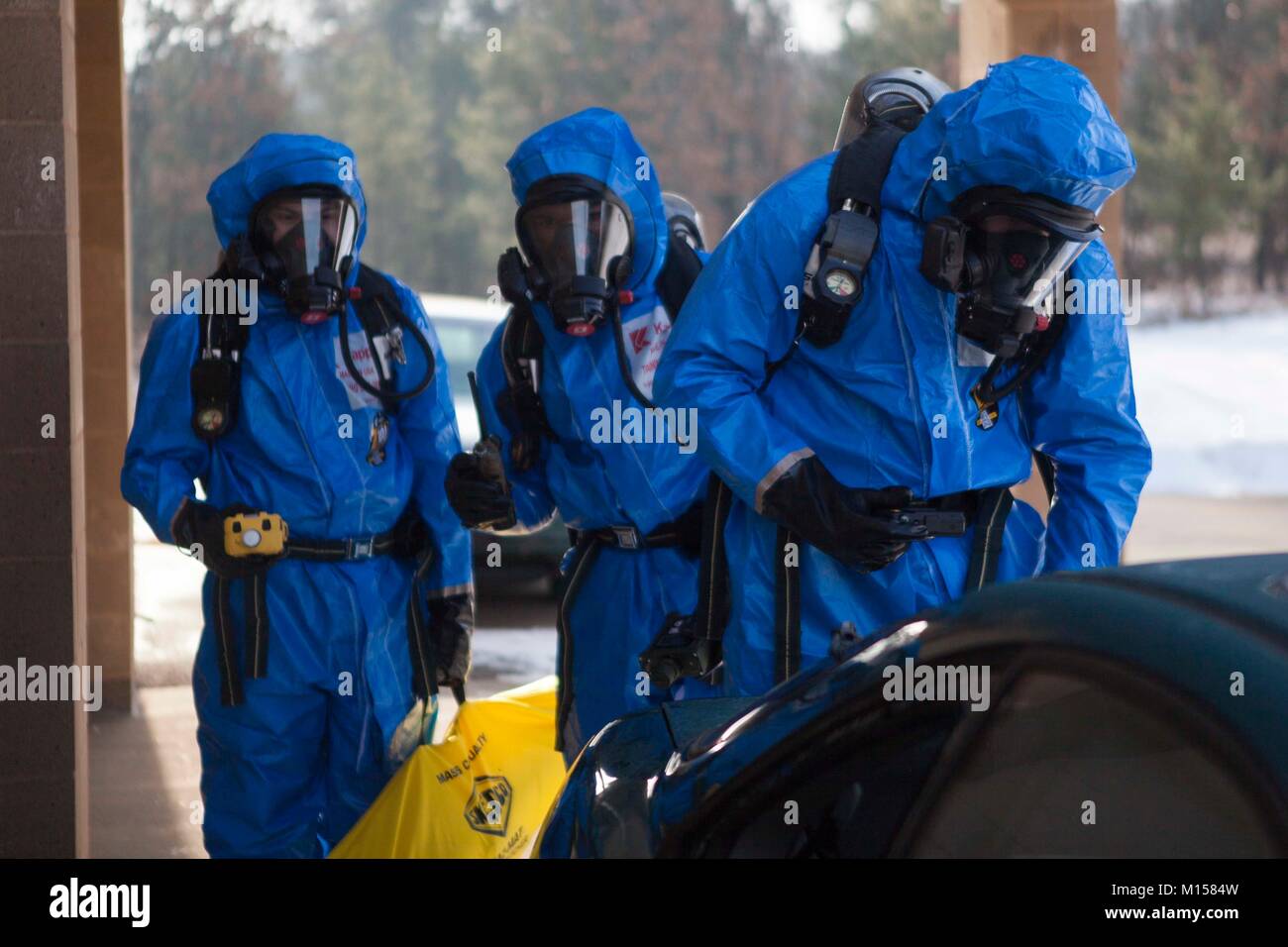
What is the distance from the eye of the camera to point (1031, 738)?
189 centimetres

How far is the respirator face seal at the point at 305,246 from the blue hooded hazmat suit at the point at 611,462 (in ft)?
1.46

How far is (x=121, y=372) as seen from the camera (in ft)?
26.1

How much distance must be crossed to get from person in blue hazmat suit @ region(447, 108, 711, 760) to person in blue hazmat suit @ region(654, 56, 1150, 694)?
2.37 feet

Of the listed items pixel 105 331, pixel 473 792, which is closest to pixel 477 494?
pixel 473 792

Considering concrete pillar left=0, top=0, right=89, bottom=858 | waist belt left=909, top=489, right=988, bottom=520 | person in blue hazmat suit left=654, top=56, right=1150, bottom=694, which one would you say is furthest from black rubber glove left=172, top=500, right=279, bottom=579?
waist belt left=909, top=489, right=988, bottom=520

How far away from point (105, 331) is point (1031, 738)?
21.9 feet

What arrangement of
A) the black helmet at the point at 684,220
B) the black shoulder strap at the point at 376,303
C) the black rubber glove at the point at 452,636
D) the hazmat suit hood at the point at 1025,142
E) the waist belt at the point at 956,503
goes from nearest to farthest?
the hazmat suit hood at the point at 1025,142 → the waist belt at the point at 956,503 → the black shoulder strap at the point at 376,303 → the black rubber glove at the point at 452,636 → the black helmet at the point at 684,220

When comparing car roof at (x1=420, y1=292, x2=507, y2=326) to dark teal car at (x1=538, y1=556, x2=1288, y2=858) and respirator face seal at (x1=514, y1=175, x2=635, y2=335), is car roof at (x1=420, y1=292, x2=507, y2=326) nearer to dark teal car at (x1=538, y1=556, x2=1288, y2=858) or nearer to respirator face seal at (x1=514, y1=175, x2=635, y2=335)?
respirator face seal at (x1=514, y1=175, x2=635, y2=335)

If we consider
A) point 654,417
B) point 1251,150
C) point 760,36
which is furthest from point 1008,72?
point 760,36

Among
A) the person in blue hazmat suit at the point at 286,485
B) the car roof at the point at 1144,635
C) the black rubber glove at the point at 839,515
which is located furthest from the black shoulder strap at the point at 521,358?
the car roof at the point at 1144,635

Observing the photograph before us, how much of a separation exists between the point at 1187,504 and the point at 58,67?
1494 cm

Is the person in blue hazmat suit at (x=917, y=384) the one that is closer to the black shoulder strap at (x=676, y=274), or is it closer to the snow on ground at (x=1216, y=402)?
the black shoulder strap at (x=676, y=274)

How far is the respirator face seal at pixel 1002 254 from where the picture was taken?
10.4 feet

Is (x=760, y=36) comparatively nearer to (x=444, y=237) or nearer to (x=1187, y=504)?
(x=444, y=237)
